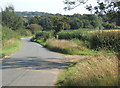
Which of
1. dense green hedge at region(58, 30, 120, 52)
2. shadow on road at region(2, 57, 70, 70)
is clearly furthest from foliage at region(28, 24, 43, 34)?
shadow on road at region(2, 57, 70, 70)

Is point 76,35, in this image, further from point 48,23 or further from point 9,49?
point 48,23

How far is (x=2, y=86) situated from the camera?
31.5ft

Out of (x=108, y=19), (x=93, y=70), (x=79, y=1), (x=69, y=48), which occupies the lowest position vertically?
(x=69, y=48)

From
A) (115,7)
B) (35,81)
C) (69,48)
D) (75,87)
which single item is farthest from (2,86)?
(69,48)

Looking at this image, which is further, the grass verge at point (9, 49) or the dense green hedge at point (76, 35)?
the dense green hedge at point (76, 35)

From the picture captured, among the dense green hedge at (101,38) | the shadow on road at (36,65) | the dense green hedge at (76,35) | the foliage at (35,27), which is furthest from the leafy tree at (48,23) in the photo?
the shadow on road at (36,65)

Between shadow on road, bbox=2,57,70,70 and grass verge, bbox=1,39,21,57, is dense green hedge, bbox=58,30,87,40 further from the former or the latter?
shadow on road, bbox=2,57,70,70

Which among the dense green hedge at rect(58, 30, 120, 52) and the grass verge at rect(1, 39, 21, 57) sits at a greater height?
the dense green hedge at rect(58, 30, 120, 52)

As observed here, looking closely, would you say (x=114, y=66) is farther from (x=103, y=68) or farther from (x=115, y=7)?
(x=115, y=7)

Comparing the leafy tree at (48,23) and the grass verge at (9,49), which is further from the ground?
the leafy tree at (48,23)

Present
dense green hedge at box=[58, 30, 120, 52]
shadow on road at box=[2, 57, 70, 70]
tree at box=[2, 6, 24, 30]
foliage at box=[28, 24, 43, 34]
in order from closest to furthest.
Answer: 1. shadow on road at box=[2, 57, 70, 70]
2. dense green hedge at box=[58, 30, 120, 52]
3. tree at box=[2, 6, 24, 30]
4. foliage at box=[28, 24, 43, 34]

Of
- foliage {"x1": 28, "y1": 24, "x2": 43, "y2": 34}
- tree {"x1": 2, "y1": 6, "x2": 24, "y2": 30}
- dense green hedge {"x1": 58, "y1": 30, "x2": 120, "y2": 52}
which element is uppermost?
tree {"x1": 2, "y1": 6, "x2": 24, "y2": 30}

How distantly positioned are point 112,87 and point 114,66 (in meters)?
1.42

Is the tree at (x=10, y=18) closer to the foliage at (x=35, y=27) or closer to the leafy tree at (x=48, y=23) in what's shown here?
the leafy tree at (x=48, y=23)
